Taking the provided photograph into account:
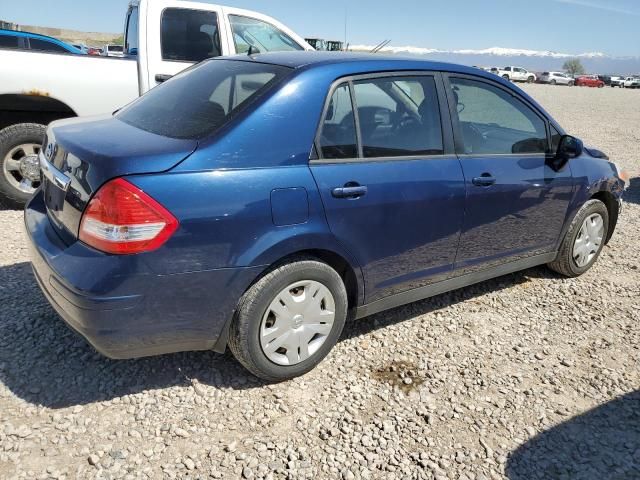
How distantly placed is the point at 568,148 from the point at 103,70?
14.0 ft

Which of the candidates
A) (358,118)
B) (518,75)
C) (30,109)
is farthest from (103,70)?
(518,75)

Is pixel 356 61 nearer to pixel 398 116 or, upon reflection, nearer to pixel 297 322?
pixel 398 116

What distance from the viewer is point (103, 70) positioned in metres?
5.05

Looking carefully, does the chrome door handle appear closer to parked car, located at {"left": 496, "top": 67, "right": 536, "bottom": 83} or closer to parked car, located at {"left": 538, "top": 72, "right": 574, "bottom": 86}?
parked car, located at {"left": 496, "top": 67, "right": 536, "bottom": 83}

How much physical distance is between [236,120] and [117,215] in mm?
704

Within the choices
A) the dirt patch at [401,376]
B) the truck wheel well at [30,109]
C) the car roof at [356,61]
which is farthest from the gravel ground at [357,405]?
the truck wheel well at [30,109]

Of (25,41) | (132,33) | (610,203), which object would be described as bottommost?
(610,203)

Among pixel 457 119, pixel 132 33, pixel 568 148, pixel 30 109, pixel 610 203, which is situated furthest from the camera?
pixel 132 33

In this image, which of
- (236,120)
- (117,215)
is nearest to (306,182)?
(236,120)

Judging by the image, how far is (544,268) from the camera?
4.57m

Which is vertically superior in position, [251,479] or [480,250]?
[480,250]

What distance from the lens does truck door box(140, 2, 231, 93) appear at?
17.6 feet

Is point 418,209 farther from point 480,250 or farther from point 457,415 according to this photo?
point 457,415

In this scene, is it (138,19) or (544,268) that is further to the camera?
(138,19)
